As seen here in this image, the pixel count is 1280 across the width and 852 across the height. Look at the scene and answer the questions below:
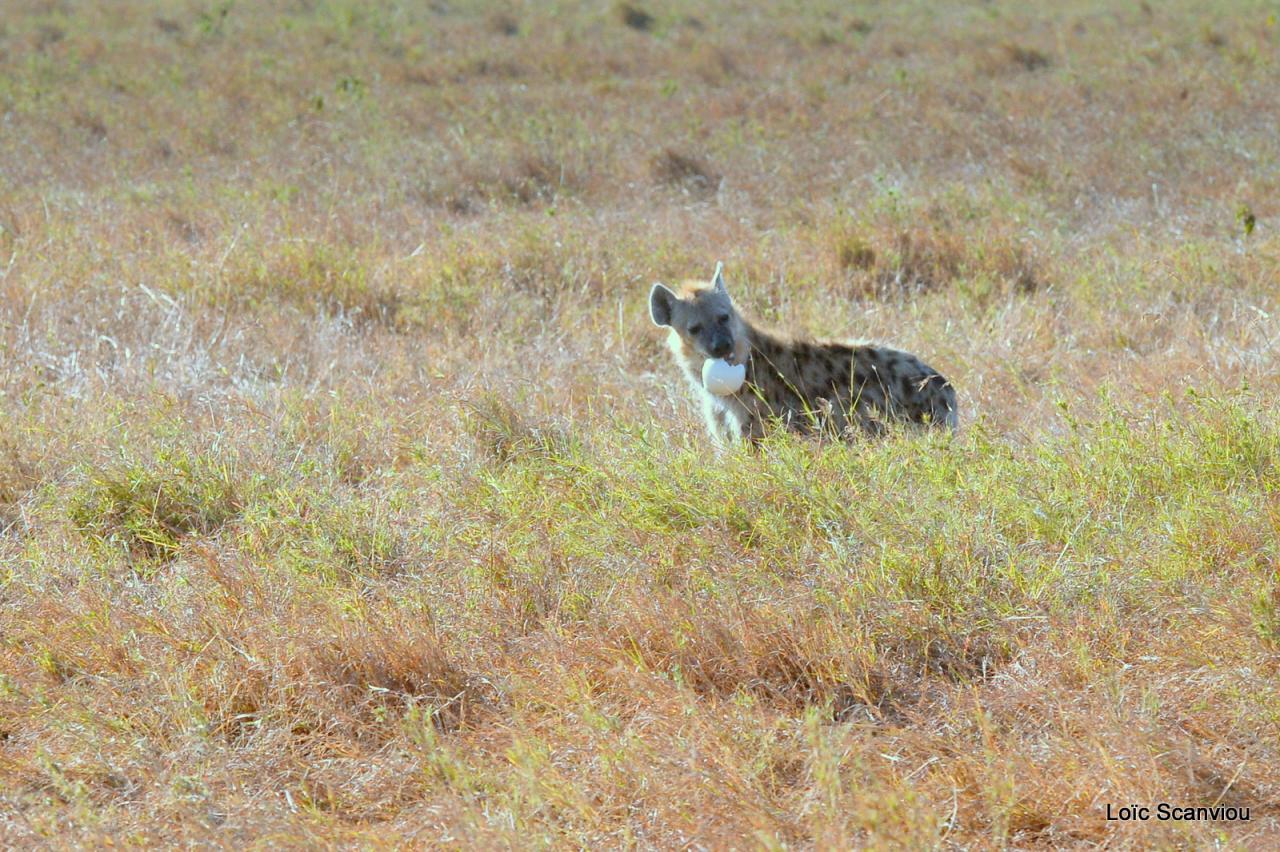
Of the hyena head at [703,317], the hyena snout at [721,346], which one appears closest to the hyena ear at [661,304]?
the hyena head at [703,317]

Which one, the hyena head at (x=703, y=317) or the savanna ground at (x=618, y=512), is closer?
the savanna ground at (x=618, y=512)

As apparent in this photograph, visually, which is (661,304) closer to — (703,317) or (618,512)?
(703,317)

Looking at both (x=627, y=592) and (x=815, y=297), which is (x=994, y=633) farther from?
(x=815, y=297)

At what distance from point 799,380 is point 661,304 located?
2.31 ft

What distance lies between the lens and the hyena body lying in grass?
5.41m

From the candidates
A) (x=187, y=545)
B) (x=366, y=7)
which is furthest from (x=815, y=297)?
(x=366, y=7)

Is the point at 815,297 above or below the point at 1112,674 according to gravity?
below

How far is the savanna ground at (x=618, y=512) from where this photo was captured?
9.93 ft

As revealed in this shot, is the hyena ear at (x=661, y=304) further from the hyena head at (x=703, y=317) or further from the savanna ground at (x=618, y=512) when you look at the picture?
the savanna ground at (x=618, y=512)

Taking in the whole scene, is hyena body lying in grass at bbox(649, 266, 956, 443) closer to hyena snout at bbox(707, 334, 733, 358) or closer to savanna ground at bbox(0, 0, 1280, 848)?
hyena snout at bbox(707, 334, 733, 358)

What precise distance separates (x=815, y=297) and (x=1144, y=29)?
1347cm

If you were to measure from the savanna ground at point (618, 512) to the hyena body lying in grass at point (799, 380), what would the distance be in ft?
0.78

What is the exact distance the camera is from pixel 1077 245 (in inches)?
330

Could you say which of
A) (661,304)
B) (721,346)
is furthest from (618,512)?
(661,304)
